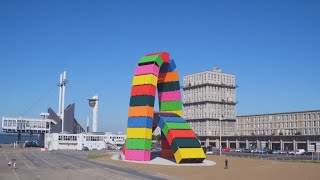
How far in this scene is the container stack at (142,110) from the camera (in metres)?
66.2

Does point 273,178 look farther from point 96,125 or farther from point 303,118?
point 96,125

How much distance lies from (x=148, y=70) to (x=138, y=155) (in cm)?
1437

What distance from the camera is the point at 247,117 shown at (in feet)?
575

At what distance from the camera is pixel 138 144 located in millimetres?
67000

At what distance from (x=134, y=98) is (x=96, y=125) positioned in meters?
121

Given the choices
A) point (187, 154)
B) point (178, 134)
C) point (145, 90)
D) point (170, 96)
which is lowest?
point (187, 154)

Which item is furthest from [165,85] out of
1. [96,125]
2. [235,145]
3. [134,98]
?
[96,125]

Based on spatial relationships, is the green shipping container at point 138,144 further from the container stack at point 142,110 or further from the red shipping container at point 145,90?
the red shipping container at point 145,90

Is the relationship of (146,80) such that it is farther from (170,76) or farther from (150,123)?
(170,76)

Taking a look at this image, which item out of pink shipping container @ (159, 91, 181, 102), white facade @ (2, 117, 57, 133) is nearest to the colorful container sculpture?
pink shipping container @ (159, 91, 181, 102)

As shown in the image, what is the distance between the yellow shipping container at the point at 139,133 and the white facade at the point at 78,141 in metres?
83.9

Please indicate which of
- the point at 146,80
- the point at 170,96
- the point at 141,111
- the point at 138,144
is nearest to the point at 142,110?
the point at 141,111

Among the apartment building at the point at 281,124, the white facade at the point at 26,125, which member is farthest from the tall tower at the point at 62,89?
the apartment building at the point at 281,124

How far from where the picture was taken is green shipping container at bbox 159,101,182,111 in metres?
74.6
